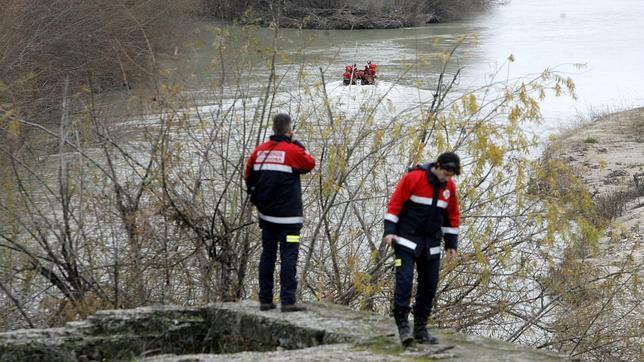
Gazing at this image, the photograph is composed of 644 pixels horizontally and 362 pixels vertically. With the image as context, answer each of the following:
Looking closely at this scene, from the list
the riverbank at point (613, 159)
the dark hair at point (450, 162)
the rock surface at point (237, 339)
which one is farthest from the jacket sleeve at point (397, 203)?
the riverbank at point (613, 159)

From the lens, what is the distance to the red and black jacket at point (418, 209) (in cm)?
572

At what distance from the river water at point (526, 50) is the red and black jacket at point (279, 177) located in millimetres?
12091

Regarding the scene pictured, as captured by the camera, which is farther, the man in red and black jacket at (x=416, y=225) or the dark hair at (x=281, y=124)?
the dark hair at (x=281, y=124)

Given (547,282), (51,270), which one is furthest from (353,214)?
(51,270)

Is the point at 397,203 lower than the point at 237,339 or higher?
higher

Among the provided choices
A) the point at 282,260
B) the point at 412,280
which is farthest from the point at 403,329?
the point at 282,260

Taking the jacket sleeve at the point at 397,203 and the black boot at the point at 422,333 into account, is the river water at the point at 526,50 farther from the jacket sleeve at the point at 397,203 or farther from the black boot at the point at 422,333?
the black boot at the point at 422,333

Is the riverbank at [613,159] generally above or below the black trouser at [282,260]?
below

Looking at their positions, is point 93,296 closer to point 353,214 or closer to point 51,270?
point 51,270

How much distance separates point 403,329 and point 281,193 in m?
1.35

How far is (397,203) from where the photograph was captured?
574cm

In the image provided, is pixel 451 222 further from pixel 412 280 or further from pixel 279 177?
pixel 279 177

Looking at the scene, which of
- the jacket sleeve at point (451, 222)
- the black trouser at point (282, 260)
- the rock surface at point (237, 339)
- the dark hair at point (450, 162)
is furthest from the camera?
the black trouser at point (282, 260)

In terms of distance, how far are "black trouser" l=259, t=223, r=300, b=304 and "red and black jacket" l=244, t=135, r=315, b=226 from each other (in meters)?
0.09
